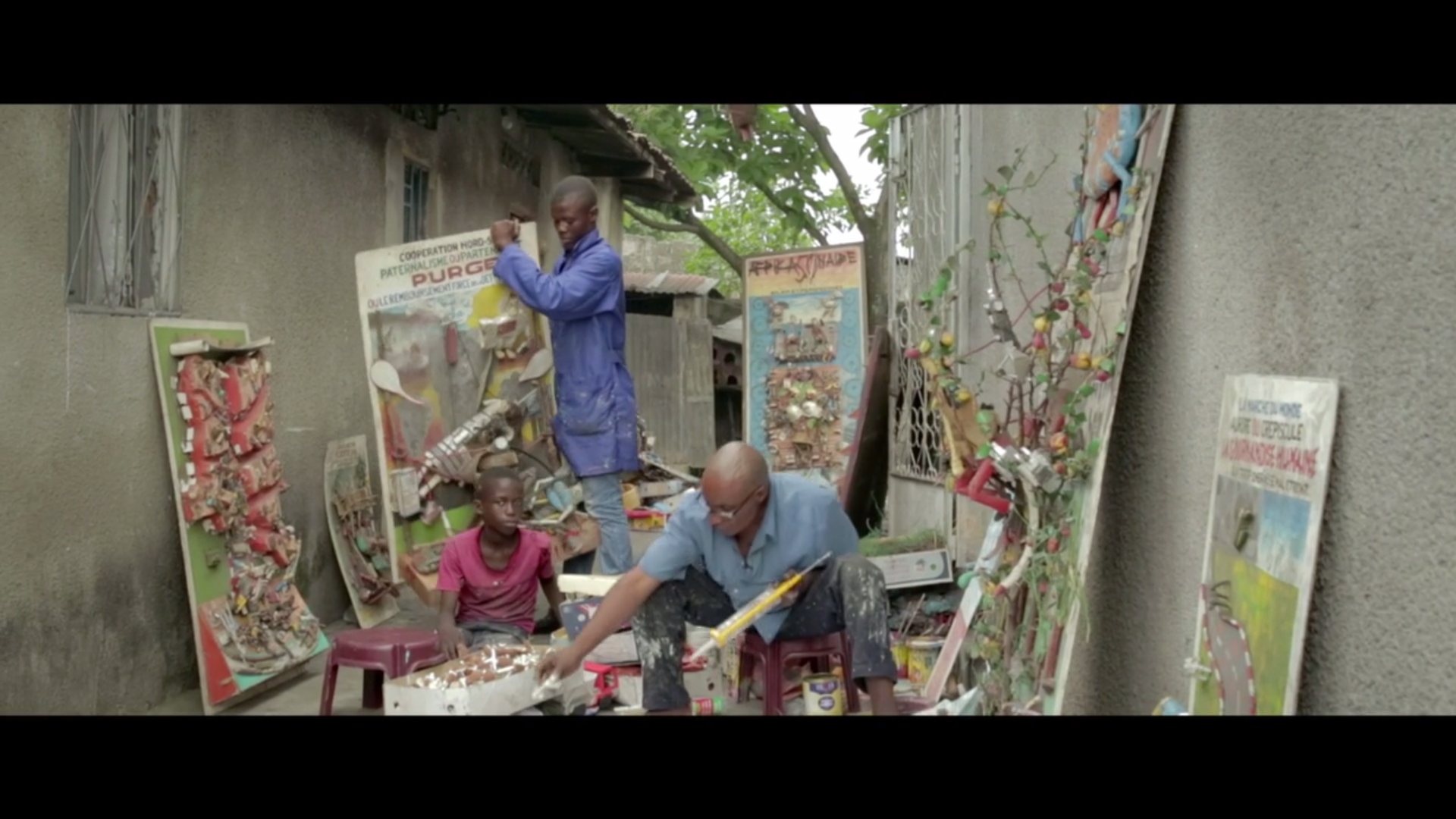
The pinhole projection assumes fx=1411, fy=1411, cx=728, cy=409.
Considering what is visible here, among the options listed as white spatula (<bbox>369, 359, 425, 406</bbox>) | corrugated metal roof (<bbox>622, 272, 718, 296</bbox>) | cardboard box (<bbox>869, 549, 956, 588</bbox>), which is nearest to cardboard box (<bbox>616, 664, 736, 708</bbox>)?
cardboard box (<bbox>869, 549, 956, 588</bbox>)

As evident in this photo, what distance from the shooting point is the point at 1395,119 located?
8.14 ft

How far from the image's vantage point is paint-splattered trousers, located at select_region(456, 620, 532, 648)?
17.9 ft

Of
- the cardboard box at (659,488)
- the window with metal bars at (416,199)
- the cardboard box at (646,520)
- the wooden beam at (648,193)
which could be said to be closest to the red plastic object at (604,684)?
the cardboard box at (646,520)

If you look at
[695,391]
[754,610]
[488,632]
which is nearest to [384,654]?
[488,632]

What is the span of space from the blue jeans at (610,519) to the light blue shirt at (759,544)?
2.12 meters

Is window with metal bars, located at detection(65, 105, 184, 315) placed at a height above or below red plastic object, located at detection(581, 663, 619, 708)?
above

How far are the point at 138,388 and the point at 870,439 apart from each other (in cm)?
420

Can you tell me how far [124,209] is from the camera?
5.40 meters

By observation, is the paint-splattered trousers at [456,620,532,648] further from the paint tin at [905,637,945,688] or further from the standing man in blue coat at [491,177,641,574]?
the paint tin at [905,637,945,688]

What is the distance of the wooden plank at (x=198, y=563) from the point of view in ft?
17.6

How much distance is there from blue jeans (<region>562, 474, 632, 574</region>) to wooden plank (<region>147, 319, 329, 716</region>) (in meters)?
1.57

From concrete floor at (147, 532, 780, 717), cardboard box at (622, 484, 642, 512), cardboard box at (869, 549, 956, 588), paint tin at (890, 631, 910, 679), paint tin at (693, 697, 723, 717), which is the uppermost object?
cardboard box at (869, 549, 956, 588)

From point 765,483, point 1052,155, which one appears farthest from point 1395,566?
point 1052,155

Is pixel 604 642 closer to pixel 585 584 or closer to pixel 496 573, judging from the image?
pixel 585 584
